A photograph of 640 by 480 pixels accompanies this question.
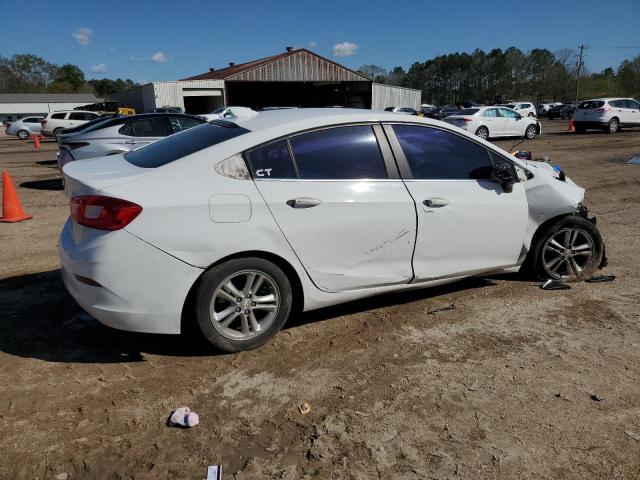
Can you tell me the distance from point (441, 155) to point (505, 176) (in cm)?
59

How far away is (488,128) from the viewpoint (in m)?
20.7

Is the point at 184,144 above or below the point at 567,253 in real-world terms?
above

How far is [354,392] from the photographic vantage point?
9.76ft

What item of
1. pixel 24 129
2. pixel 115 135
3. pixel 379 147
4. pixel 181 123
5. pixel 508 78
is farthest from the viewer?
pixel 508 78

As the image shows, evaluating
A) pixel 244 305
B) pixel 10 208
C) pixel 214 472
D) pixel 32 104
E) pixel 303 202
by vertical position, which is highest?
pixel 32 104

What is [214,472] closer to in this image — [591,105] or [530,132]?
[530,132]

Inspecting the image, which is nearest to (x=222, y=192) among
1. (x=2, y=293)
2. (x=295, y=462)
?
(x=295, y=462)

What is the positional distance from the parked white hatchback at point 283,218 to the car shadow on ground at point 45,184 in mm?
8420

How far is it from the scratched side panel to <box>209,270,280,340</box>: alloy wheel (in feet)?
1.06

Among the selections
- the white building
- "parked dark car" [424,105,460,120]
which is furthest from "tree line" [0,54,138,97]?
"parked dark car" [424,105,460,120]

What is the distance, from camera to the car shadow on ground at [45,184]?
36.0ft

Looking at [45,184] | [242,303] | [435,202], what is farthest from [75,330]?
[45,184]

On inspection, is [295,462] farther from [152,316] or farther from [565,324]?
[565,324]

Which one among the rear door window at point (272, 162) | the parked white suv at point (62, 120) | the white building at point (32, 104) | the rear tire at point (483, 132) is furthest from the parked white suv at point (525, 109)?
the white building at point (32, 104)
